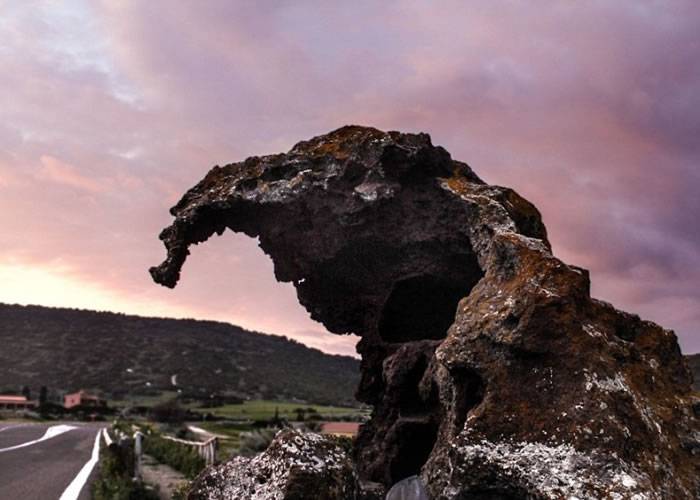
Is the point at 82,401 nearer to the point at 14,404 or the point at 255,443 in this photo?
the point at 14,404

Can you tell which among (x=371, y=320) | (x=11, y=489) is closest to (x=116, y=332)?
(x=11, y=489)

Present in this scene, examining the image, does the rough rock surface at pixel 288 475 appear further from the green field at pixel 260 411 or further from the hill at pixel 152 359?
the hill at pixel 152 359

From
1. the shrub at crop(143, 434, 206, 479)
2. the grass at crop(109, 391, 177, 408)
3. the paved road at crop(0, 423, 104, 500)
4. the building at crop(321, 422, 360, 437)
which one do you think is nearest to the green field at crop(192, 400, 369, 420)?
the grass at crop(109, 391, 177, 408)

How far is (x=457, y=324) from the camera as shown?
6316 mm

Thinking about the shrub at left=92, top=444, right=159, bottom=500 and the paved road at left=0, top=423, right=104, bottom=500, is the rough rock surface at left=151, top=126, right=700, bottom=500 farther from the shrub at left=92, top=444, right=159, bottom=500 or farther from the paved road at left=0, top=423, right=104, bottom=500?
the paved road at left=0, top=423, right=104, bottom=500

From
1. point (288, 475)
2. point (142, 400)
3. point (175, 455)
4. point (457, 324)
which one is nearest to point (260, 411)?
point (142, 400)

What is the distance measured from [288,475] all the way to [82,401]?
3290 inches

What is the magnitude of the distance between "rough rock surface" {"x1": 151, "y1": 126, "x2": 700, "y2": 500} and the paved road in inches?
401

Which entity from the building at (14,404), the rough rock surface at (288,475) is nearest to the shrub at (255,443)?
the rough rock surface at (288,475)

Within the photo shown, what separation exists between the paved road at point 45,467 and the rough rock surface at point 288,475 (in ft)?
39.4

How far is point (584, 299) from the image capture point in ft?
20.1

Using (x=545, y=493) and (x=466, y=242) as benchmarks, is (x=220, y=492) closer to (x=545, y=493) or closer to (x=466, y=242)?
(x=545, y=493)

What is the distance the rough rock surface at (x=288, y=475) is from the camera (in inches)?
221

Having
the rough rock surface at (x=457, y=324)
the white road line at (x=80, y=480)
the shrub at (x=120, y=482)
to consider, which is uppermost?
the rough rock surface at (x=457, y=324)
